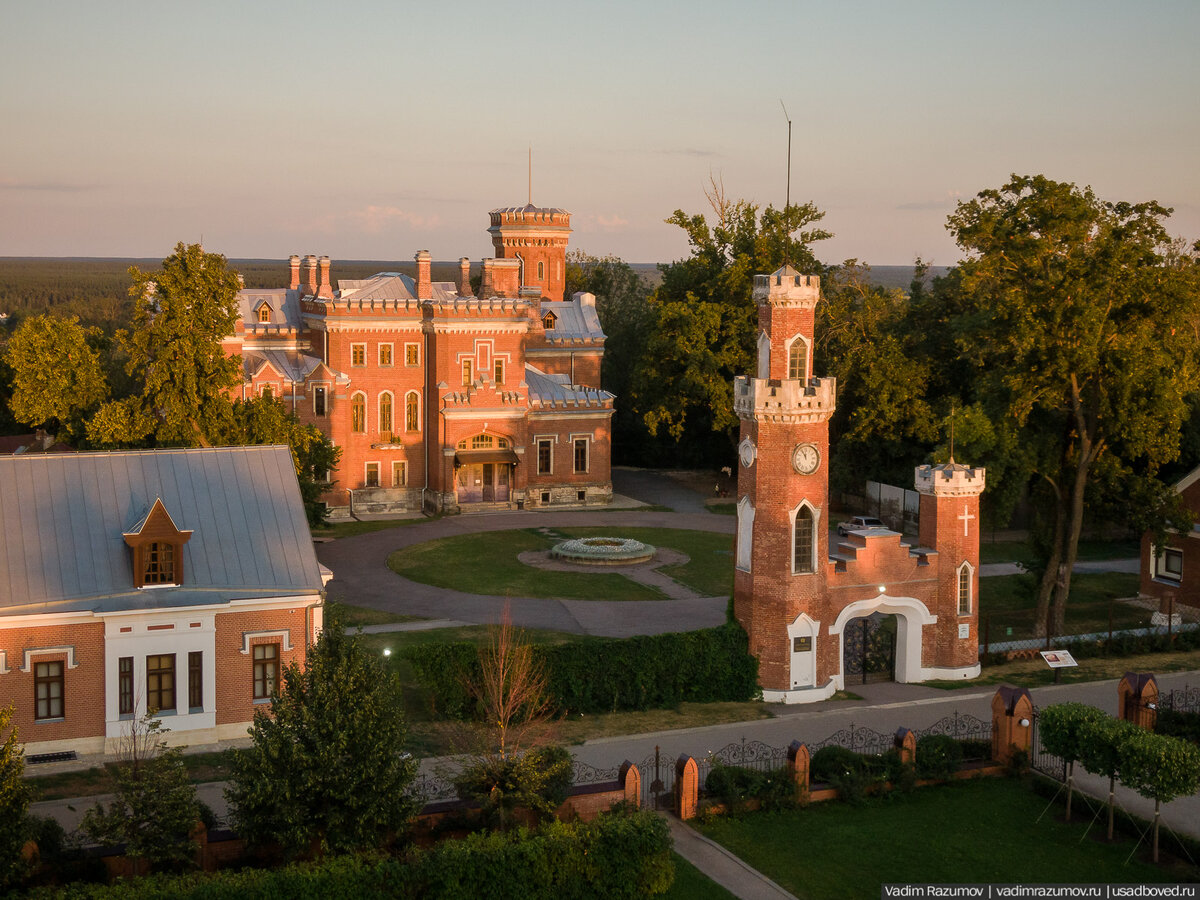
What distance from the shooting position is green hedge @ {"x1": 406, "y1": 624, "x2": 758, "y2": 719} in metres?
29.5

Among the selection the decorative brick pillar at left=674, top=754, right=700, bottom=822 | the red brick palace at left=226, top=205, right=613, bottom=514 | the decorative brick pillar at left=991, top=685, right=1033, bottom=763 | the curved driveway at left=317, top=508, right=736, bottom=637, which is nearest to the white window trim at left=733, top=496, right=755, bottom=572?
the curved driveway at left=317, top=508, right=736, bottom=637

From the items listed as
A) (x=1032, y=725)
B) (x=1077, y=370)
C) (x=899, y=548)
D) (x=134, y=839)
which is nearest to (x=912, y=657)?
(x=899, y=548)

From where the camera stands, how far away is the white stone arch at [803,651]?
31500 mm

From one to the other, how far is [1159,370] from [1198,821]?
15.0m

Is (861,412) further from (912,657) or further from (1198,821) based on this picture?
(1198,821)

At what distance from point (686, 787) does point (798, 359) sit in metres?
11.9

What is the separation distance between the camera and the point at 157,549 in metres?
27.6

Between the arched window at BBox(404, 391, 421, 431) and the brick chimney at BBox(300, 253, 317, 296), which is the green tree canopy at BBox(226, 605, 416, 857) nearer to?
the arched window at BBox(404, 391, 421, 431)

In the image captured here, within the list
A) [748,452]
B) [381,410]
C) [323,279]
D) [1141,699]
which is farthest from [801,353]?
[323,279]

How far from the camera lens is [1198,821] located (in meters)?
24.1

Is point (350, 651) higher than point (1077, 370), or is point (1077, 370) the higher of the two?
point (1077, 370)

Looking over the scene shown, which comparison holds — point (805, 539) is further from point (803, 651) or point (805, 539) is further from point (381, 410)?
point (381, 410)

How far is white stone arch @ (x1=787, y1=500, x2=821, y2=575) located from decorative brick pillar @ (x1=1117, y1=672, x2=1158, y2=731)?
757cm

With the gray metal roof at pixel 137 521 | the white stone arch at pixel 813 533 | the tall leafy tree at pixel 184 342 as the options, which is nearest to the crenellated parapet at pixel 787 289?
the white stone arch at pixel 813 533
